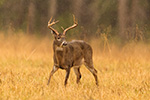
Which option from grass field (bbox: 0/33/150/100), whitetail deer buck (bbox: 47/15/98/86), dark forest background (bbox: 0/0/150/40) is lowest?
grass field (bbox: 0/33/150/100)

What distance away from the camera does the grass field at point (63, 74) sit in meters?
6.00

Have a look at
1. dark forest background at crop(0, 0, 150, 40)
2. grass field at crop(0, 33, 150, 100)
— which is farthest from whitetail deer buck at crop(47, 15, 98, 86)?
dark forest background at crop(0, 0, 150, 40)

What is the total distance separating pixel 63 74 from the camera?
850 centimetres

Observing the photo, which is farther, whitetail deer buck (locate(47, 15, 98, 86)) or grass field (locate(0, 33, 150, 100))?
whitetail deer buck (locate(47, 15, 98, 86))

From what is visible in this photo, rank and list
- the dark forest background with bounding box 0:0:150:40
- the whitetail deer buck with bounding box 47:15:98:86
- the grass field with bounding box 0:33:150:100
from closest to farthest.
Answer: the grass field with bounding box 0:33:150:100 → the whitetail deer buck with bounding box 47:15:98:86 → the dark forest background with bounding box 0:0:150:40

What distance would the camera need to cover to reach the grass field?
6.00 meters

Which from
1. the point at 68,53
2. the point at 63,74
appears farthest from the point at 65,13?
the point at 68,53

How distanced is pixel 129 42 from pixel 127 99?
481 cm

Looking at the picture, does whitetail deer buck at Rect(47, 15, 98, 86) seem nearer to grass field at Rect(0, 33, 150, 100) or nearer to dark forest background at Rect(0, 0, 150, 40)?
grass field at Rect(0, 33, 150, 100)

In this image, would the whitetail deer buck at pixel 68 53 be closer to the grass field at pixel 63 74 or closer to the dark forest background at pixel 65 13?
the grass field at pixel 63 74

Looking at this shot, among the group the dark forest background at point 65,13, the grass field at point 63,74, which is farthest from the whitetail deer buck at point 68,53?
the dark forest background at point 65,13

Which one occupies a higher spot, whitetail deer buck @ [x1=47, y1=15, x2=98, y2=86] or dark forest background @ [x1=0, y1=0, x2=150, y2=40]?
dark forest background @ [x1=0, y1=0, x2=150, y2=40]

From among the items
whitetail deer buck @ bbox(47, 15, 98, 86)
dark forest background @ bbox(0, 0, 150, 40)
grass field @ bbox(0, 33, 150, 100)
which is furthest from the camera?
dark forest background @ bbox(0, 0, 150, 40)

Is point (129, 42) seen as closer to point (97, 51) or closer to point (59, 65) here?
point (97, 51)
